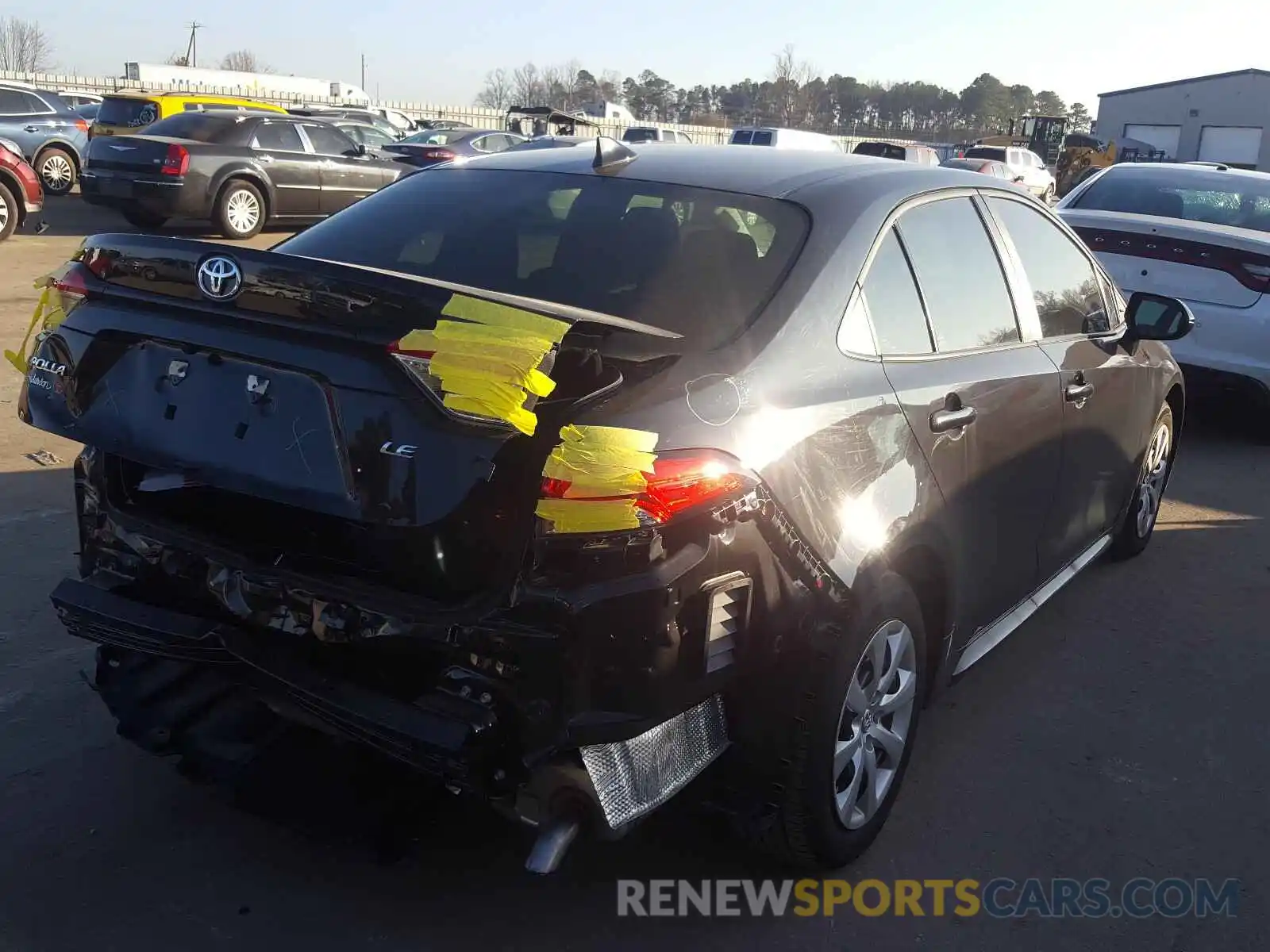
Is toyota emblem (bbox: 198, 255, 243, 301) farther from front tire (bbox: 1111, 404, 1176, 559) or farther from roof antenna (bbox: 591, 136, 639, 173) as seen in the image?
front tire (bbox: 1111, 404, 1176, 559)

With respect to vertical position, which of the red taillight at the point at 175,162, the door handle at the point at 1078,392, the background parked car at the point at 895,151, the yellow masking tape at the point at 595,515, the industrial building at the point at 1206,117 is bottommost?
the door handle at the point at 1078,392


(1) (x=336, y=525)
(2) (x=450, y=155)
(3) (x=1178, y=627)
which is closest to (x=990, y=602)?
(3) (x=1178, y=627)

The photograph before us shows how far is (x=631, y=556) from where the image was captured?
220 cm

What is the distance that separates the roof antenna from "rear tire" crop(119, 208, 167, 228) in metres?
12.2

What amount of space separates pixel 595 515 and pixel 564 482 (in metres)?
0.09

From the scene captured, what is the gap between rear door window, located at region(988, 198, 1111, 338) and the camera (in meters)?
3.91

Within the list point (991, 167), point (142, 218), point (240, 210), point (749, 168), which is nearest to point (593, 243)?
point (749, 168)

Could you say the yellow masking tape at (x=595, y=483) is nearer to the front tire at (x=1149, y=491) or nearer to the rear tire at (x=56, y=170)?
the front tire at (x=1149, y=491)

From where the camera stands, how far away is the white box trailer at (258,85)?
42.4m

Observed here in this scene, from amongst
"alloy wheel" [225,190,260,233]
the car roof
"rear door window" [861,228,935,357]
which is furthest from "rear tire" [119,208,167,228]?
"rear door window" [861,228,935,357]

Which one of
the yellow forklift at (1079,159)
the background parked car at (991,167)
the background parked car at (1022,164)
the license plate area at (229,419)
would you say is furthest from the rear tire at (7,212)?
the yellow forklift at (1079,159)

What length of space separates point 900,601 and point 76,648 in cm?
275

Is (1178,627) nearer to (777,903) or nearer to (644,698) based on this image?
(777,903)

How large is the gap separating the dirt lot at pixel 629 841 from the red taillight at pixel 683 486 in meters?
0.95
